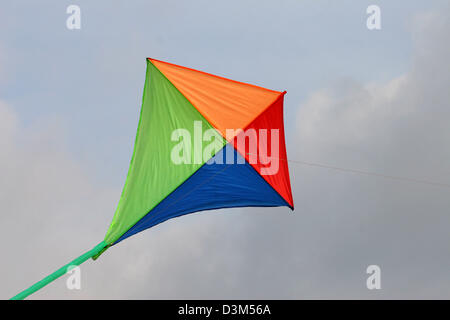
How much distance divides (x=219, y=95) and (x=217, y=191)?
222cm

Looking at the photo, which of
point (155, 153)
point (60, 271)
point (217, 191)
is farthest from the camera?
point (155, 153)

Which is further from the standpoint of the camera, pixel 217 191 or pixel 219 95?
pixel 219 95

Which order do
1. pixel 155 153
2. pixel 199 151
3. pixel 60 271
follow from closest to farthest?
pixel 60 271, pixel 199 151, pixel 155 153

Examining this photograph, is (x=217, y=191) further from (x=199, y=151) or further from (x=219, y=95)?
(x=219, y=95)

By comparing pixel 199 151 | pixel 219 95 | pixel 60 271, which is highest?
pixel 219 95

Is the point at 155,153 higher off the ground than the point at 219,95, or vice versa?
the point at 219,95

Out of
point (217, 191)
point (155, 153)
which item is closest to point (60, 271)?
point (155, 153)

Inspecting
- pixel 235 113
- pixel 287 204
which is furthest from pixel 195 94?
pixel 287 204

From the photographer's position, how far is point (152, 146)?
1205 cm

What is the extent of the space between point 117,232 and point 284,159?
4.37m

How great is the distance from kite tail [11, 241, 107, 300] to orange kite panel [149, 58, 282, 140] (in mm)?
3730

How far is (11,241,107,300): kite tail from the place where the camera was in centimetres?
958

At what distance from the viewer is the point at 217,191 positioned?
11.8 meters

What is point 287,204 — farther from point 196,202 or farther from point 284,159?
point 196,202
